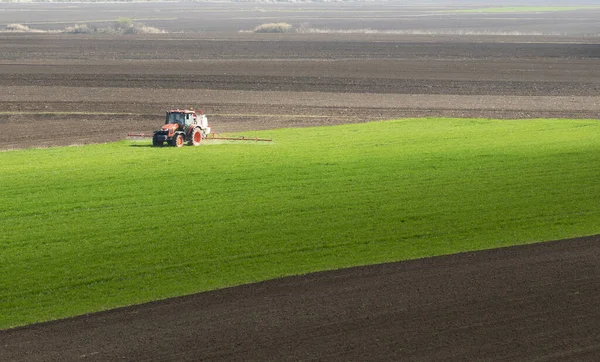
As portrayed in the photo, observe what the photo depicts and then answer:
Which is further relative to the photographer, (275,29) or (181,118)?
(275,29)

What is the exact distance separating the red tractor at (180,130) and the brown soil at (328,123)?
5199 mm

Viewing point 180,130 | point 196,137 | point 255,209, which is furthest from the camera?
point 196,137

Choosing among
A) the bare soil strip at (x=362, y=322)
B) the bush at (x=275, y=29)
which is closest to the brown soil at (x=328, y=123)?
the bare soil strip at (x=362, y=322)

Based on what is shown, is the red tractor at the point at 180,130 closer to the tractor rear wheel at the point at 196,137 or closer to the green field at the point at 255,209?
the tractor rear wheel at the point at 196,137

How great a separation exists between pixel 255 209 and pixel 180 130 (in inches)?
499

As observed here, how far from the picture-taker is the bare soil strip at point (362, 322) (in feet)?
46.3

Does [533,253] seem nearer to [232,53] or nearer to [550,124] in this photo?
[550,124]

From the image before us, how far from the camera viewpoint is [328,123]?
45.2m

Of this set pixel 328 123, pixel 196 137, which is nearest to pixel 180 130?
pixel 196 137

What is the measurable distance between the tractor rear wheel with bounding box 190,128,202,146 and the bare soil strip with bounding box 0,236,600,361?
1836 centimetres

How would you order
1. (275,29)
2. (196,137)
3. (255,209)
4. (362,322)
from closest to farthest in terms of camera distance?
(362,322)
(255,209)
(196,137)
(275,29)

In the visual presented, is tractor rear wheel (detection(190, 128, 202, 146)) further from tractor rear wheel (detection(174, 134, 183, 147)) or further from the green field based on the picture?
the green field

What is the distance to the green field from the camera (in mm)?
18406

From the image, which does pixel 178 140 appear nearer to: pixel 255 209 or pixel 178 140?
pixel 178 140
